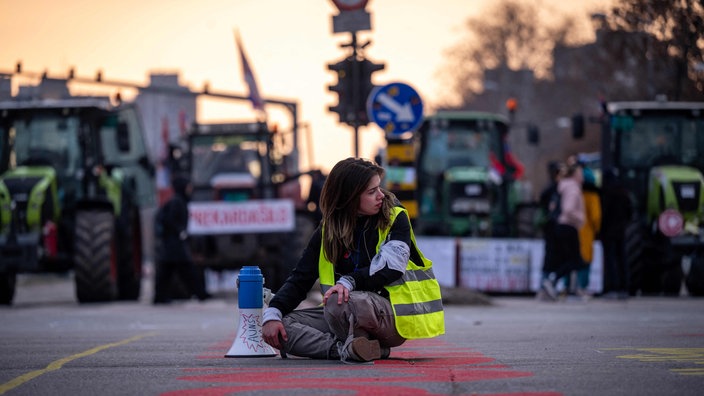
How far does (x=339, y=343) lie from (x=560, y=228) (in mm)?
13740

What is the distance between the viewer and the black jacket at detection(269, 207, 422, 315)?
33.4 feet

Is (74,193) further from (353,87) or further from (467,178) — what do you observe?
(467,178)

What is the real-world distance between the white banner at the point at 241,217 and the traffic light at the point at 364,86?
7035 mm

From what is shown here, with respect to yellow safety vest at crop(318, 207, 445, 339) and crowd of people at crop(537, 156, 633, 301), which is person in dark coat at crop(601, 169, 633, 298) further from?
yellow safety vest at crop(318, 207, 445, 339)

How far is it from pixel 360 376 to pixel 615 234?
16.3 metres

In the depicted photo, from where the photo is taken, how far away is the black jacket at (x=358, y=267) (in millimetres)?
10172

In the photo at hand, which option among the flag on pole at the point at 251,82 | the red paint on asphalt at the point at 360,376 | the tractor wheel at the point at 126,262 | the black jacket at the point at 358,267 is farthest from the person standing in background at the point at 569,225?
the flag on pole at the point at 251,82

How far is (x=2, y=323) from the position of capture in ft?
61.9

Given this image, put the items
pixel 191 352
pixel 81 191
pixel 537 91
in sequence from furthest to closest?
pixel 537 91, pixel 81 191, pixel 191 352

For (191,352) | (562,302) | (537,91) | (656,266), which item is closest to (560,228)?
(562,302)

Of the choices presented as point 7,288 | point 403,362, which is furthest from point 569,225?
point 403,362

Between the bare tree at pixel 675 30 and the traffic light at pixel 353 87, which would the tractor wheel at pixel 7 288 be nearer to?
the traffic light at pixel 353 87

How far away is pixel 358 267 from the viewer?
33.9ft

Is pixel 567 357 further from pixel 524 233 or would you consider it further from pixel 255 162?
pixel 524 233
